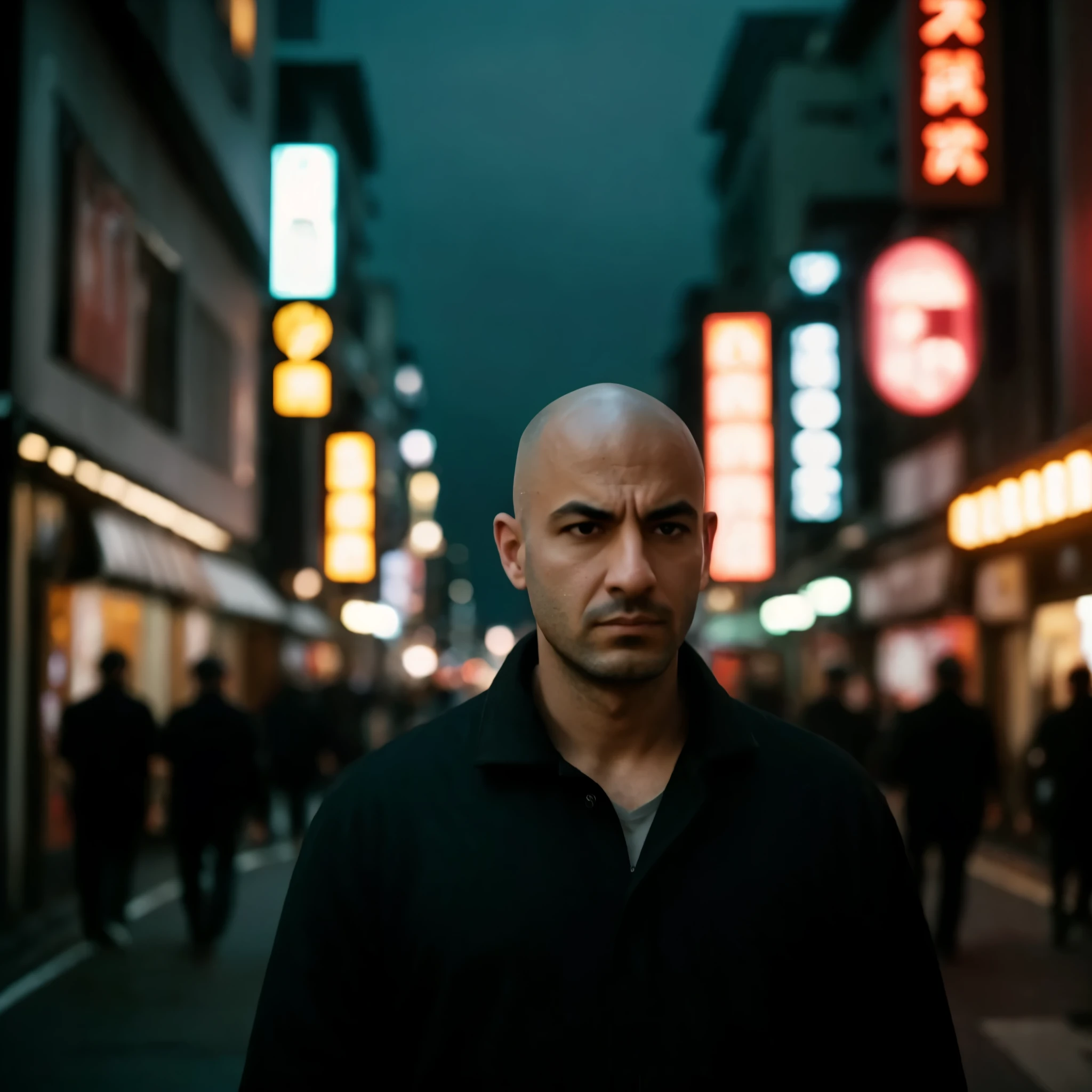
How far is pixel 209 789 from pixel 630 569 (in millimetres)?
9135

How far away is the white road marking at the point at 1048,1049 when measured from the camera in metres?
7.31

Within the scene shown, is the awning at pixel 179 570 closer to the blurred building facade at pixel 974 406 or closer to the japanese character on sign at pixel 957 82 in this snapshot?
the blurred building facade at pixel 974 406

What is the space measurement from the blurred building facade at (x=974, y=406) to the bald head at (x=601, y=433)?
1265 cm

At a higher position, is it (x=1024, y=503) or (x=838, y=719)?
(x=1024, y=503)

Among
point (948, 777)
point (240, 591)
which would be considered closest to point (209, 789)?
point (948, 777)

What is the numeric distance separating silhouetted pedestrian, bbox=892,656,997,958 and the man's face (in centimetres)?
885

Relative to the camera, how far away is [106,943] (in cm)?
1129

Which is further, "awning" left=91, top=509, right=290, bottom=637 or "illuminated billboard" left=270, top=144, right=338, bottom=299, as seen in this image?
"illuminated billboard" left=270, top=144, right=338, bottom=299

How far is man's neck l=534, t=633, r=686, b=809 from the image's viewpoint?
2.80m

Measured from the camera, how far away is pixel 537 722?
2781 millimetres

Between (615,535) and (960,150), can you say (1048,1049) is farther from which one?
(960,150)

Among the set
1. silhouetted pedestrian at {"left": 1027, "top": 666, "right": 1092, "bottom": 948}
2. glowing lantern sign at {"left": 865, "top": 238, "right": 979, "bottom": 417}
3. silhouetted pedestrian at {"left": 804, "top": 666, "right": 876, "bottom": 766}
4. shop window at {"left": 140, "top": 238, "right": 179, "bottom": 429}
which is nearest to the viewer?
silhouetted pedestrian at {"left": 1027, "top": 666, "right": 1092, "bottom": 948}

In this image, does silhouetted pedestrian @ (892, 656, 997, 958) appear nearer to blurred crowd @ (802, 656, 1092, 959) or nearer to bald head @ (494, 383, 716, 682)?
blurred crowd @ (802, 656, 1092, 959)

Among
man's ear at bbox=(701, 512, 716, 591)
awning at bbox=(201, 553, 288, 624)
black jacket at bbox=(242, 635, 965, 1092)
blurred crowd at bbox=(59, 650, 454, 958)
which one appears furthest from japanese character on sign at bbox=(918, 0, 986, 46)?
black jacket at bbox=(242, 635, 965, 1092)
